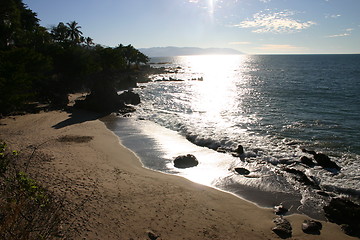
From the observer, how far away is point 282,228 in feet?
33.0

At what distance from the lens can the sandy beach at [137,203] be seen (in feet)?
31.4

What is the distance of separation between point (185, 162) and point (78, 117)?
60.5 feet

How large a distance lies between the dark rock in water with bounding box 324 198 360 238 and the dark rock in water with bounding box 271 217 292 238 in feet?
8.37

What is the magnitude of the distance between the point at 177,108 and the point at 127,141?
59.8 ft

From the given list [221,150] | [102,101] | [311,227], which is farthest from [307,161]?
[102,101]

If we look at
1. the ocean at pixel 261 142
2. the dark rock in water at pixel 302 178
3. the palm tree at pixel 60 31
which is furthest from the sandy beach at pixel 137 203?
the palm tree at pixel 60 31

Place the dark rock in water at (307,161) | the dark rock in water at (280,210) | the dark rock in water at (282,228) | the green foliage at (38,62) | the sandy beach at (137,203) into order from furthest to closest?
the green foliage at (38,62)
the dark rock in water at (307,161)
the dark rock in water at (280,210)
the dark rock in water at (282,228)
the sandy beach at (137,203)

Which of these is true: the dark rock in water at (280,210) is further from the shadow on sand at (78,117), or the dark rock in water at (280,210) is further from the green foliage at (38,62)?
the green foliage at (38,62)

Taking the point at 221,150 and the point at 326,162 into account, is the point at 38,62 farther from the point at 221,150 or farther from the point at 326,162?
the point at 326,162

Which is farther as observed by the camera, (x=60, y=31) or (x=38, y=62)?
(x=60, y=31)

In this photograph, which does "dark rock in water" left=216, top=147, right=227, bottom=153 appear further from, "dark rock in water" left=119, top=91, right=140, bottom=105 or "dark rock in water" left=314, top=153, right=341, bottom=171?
"dark rock in water" left=119, top=91, right=140, bottom=105

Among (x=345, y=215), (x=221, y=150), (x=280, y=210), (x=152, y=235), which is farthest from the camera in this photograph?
(x=221, y=150)

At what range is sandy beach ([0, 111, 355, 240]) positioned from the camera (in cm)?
956

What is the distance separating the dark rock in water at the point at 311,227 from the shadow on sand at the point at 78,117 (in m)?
23.0
